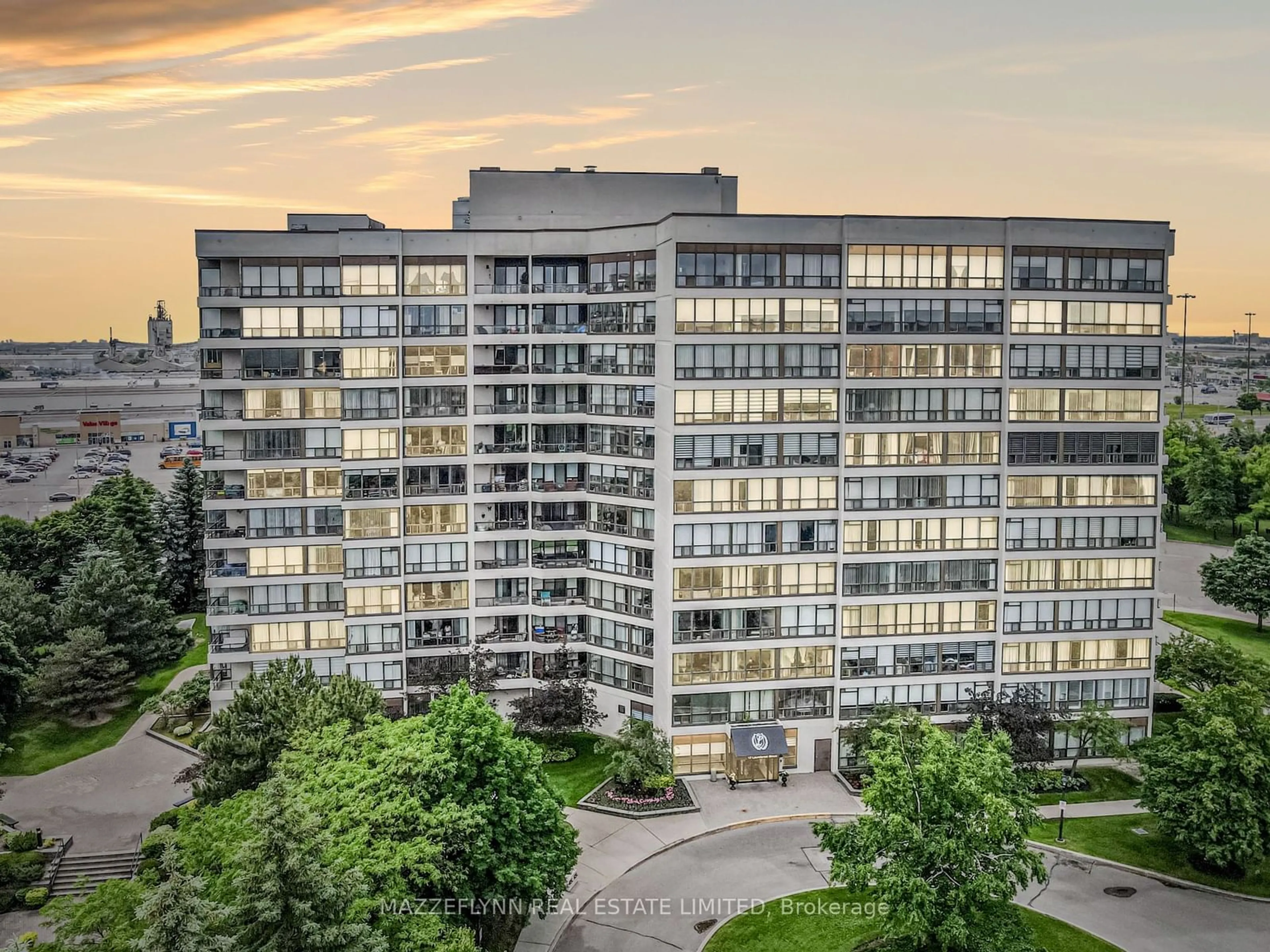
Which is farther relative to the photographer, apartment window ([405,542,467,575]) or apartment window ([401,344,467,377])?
apartment window ([405,542,467,575])

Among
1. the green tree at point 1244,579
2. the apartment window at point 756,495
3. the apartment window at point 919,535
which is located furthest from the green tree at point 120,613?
the green tree at point 1244,579

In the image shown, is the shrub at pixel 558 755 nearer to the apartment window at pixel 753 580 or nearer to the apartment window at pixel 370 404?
the apartment window at pixel 753 580

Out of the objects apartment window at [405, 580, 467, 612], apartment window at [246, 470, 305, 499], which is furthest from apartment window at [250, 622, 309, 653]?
apartment window at [246, 470, 305, 499]

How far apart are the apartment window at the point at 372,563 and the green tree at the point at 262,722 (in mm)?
10691

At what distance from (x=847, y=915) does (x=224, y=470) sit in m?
46.2

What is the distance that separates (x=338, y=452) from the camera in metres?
68.6

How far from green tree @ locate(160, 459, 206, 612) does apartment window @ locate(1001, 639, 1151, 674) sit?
75.0 meters

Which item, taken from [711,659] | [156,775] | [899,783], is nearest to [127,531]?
[156,775]

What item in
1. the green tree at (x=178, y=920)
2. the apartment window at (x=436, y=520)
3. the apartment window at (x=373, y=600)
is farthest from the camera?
the apartment window at (x=436, y=520)

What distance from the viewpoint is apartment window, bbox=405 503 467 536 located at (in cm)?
6988

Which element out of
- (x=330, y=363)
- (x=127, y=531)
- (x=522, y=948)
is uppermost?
(x=330, y=363)

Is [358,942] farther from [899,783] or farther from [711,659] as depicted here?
[711,659]

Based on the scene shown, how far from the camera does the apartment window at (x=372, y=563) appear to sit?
6881 centimetres

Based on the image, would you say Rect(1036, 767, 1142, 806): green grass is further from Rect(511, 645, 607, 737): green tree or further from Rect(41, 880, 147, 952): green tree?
Rect(41, 880, 147, 952): green tree
